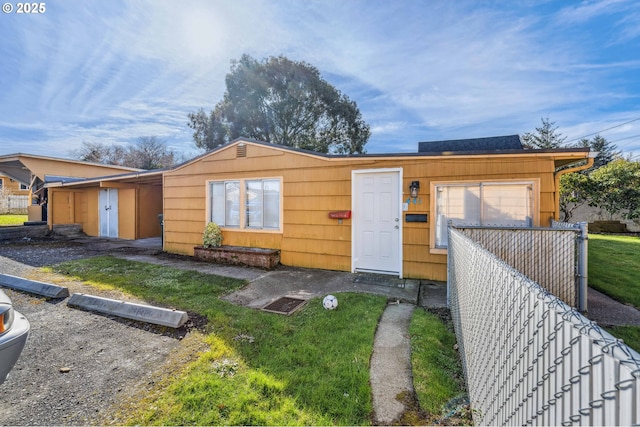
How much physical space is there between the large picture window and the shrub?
0.22 m

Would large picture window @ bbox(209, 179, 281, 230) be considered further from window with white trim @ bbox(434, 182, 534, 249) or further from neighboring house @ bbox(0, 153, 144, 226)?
neighboring house @ bbox(0, 153, 144, 226)

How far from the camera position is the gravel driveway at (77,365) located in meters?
2.19

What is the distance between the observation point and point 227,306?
418cm

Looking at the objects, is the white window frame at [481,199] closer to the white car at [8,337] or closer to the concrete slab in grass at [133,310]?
the concrete slab in grass at [133,310]

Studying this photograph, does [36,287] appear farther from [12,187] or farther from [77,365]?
[12,187]

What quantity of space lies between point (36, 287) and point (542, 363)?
266 inches

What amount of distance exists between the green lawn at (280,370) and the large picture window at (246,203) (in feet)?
9.56

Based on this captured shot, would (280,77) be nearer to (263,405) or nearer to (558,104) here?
→ (558,104)

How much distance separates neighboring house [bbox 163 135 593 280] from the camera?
5012 millimetres

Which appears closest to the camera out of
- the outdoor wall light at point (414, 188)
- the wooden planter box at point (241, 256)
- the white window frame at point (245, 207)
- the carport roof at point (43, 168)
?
the outdoor wall light at point (414, 188)

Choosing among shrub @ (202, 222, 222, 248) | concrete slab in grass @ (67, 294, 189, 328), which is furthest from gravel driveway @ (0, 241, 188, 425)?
shrub @ (202, 222, 222, 248)

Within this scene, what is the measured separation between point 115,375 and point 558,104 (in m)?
Answer: 19.1

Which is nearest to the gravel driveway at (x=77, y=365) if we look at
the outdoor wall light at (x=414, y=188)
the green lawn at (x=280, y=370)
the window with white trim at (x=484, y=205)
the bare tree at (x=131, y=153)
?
the green lawn at (x=280, y=370)

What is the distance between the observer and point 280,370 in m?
2.59
